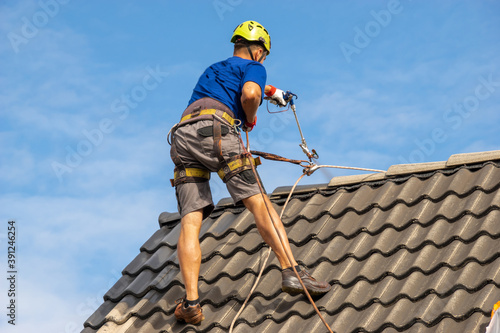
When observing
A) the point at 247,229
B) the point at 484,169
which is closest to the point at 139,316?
the point at 247,229

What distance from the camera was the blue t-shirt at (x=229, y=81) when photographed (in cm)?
514

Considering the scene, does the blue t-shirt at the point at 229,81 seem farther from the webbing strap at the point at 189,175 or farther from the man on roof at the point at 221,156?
the webbing strap at the point at 189,175

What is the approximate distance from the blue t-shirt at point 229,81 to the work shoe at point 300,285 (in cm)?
122

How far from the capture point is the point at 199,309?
4.81 metres

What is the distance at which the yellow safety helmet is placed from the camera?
528 cm

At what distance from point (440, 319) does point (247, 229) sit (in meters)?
2.21

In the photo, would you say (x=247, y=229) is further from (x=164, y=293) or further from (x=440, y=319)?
(x=440, y=319)

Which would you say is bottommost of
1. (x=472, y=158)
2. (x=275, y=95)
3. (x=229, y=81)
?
(x=472, y=158)

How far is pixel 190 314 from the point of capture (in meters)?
4.79

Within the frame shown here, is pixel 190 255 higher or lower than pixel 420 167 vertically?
lower

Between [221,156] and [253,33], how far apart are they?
1.00 meters

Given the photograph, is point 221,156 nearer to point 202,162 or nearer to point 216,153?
point 216,153

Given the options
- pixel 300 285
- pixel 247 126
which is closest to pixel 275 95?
pixel 247 126

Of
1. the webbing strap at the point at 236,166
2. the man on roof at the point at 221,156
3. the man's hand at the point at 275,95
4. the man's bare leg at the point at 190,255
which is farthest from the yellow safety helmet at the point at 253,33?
the man's bare leg at the point at 190,255
